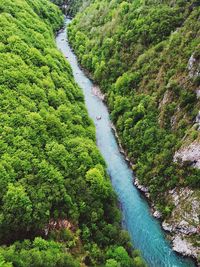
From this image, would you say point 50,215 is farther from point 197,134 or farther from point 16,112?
point 197,134

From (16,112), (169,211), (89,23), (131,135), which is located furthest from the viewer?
(89,23)

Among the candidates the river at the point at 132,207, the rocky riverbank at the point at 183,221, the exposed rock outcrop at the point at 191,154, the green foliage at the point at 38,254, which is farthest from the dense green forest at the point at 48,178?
the exposed rock outcrop at the point at 191,154

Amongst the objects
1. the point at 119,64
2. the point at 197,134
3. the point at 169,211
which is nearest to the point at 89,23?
the point at 119,64

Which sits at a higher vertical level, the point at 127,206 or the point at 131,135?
the point at 131,135

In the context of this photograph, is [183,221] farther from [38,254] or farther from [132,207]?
[38,254]

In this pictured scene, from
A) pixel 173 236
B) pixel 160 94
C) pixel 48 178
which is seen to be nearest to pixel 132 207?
pixel 173 236

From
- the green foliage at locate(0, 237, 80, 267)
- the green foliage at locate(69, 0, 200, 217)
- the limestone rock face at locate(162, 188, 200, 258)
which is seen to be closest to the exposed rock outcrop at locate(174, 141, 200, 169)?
the green foliage at locate(69, 0, 200, 217)

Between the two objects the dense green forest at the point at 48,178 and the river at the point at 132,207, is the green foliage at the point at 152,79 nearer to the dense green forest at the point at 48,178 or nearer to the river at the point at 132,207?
the river at the point at 132,207
